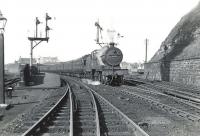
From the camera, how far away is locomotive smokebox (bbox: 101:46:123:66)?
25.2 metres

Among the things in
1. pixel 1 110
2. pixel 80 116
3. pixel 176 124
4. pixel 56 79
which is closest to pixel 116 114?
pixel 80 116

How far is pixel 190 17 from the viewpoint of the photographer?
38312 millimetres

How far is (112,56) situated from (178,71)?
6940 millimetres

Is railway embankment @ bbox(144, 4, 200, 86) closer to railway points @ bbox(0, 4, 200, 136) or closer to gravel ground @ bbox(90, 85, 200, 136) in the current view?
railway points @ bbox(0, 4, 200, 136)

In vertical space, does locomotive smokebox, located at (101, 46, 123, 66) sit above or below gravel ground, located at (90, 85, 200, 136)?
above

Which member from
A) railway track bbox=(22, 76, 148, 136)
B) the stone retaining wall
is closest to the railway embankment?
the stone retaining wall

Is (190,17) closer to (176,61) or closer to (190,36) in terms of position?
(190,36)

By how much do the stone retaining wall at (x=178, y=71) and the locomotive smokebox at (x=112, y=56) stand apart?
19.2 ft

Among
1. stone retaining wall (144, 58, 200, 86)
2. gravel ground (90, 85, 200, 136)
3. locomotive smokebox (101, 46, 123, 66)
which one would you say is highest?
locomotive smokebox (101, 46, 123, 66)

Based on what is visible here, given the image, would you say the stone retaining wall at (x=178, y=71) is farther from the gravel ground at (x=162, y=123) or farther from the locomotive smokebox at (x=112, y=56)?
the gravel ground at (x=162, y=123)

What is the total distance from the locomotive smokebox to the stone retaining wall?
587 cm

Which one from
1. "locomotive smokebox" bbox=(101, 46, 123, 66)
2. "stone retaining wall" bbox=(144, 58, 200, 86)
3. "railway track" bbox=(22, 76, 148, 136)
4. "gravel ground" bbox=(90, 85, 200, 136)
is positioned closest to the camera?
"railway track" bbox=(22, 76, 148, 136)

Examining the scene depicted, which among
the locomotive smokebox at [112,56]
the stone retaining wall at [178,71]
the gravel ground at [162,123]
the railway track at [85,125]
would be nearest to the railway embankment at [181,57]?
the stone retaining wall at [178,71]

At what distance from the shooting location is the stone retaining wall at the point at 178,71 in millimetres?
24353
